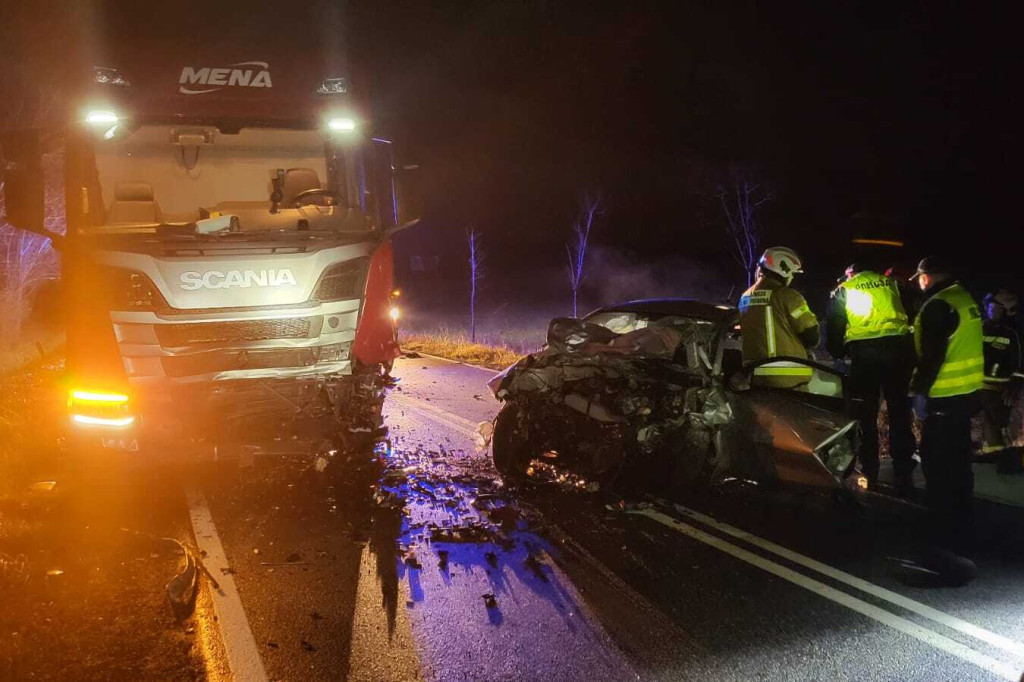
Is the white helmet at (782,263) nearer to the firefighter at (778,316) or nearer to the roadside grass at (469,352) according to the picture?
the firefighter at (778,316)

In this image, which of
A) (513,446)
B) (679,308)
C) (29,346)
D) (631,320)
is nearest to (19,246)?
(29,346)

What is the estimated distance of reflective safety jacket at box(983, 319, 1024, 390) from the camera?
21.0ft

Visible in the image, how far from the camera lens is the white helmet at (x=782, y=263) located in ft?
19.0

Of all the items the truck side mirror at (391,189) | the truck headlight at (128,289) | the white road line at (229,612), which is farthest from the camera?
the truck side mirror at (391,189)

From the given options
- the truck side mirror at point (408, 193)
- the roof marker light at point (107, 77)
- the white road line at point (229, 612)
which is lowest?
the white road line at point (229, 612)

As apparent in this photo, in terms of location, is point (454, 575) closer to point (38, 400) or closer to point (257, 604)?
point (257, 604)

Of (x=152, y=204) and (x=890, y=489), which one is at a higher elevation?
(x=152, y=204)

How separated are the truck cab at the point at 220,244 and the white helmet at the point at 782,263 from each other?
10.1 feet

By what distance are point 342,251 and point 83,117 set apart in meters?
2.19

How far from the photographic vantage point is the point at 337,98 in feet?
19.3

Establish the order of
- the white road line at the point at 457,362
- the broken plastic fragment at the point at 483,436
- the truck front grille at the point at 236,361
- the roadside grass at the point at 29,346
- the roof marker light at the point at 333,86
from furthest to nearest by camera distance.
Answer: the roadside grass at the point at 29,346 < the white road line at the point at 457,362 < the broken plastic fragment at the point at 483,436 < the roof marker light at the point at 333,86 < the truck front grille at the point at 236,361

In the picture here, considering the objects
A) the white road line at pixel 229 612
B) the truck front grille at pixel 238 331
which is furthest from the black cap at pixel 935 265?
the white road line at pixel 229 612

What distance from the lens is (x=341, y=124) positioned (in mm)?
5938

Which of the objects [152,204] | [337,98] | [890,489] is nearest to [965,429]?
[890,489]
